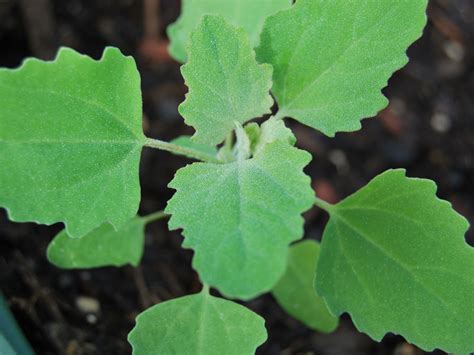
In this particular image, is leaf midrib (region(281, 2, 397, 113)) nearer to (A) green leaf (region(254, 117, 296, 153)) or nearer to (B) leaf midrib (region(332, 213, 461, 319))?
(A) green leaf (region(254, 117, 296, 153))

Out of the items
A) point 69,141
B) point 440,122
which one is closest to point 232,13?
point 69,141

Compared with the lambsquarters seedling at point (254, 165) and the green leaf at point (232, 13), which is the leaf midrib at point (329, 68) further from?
the green leaf at point (232, 13)

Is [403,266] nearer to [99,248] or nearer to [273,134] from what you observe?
[273,134]

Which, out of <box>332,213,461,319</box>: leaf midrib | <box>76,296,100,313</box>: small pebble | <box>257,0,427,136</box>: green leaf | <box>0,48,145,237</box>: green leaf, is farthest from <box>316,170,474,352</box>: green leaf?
<box>76,296,100,313</box>: small pebble

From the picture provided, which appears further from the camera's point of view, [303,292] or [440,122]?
[440,122]

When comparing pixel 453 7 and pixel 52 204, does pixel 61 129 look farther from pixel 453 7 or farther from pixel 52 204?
pixel 453 7

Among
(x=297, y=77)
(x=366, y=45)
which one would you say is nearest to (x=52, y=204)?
(x=297, y=77)

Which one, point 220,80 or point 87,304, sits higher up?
point 220,80
